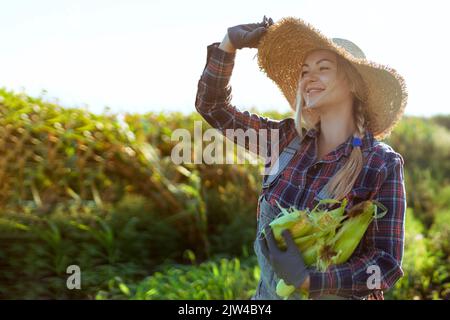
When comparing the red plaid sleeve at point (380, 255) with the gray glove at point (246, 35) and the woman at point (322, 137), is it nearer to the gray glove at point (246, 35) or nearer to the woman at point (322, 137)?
the woman at point (322, 137)

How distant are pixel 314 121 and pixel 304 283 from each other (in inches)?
25.4

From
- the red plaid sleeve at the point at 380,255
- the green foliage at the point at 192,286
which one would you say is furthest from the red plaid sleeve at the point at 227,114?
the green foliage at the point at 192,286

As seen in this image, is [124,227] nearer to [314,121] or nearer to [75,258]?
[75,258]

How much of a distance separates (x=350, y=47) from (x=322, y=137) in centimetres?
33

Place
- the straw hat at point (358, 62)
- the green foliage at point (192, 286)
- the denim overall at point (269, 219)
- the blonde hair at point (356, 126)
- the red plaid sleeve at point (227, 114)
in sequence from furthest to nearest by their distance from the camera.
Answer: the green foliage at point (192, 286) → the red plaid sleeve at point (227, 114) → the straw hat at point (358, 62) → the denim overall at point (269, 219) → the blonde hair at point (356, 126)

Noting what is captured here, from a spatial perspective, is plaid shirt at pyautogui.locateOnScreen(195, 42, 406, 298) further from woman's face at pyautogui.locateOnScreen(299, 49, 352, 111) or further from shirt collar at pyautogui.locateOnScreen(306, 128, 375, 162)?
woman's face at pyautogui.locateOnScreen(299, 49, 352, 111)

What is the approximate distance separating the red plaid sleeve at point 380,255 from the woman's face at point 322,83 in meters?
0.30

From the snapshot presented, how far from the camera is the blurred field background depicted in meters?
3.97

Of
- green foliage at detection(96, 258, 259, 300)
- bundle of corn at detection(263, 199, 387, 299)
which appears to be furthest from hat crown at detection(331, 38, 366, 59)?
green foliage at detection(96, 258, 259, 300)

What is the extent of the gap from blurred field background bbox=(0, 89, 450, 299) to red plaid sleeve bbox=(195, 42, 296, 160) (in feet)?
5.39

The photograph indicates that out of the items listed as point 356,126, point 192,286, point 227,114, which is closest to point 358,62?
point 356,126

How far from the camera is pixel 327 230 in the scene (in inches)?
70.6

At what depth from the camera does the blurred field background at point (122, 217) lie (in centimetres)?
397
